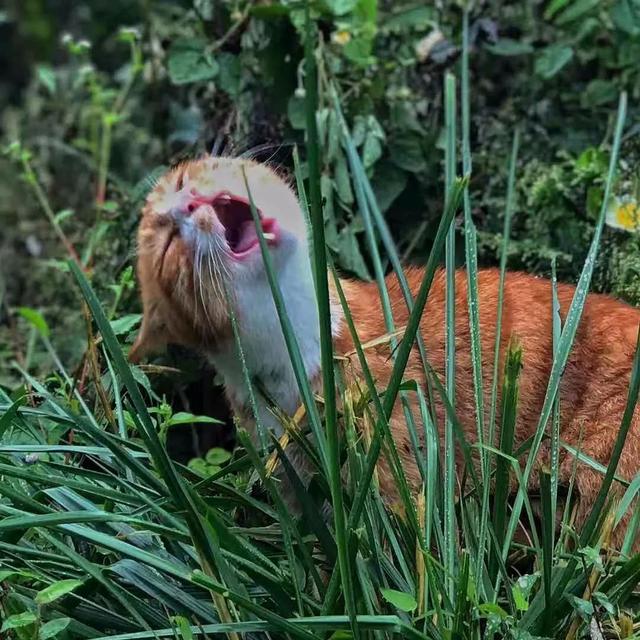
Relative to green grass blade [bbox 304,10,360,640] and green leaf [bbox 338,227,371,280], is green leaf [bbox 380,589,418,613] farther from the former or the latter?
green leaf [bbox 338,227,371,280]

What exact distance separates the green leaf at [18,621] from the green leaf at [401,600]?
586 mm

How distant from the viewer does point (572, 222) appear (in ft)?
10.2

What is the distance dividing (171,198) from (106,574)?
2.99 feet

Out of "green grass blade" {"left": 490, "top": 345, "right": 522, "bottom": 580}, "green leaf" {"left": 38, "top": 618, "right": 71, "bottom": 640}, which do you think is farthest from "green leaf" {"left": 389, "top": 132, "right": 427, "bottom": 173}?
"green leaf" {"left": 38, "top": 618, "right": 71, "bottom": 640}

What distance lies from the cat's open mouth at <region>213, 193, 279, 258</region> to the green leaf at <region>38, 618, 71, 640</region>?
33.5 inches

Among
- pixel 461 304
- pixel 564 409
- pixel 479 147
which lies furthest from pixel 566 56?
pixel 564 409

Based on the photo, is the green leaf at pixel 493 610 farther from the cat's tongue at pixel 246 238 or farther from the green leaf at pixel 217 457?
the green leaf at pixel 217 457

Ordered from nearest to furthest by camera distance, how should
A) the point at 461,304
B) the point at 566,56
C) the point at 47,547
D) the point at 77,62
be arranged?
1. the point at 47,547
2. the point at 461,304
3. the point at 566,56
4. the point at 77,62

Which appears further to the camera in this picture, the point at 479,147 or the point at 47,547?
the point at 479,147

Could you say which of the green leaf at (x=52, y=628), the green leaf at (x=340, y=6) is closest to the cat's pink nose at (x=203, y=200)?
the green leaf at (x=52, y=628)

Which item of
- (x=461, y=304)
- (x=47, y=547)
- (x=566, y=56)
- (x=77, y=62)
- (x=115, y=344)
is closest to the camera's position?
(x=115, y=344)

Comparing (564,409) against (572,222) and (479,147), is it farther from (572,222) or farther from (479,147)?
(479,147)

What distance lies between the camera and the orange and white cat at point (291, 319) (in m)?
2.15

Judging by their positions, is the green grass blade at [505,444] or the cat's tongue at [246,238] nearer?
the green grass blade at [505,444]
